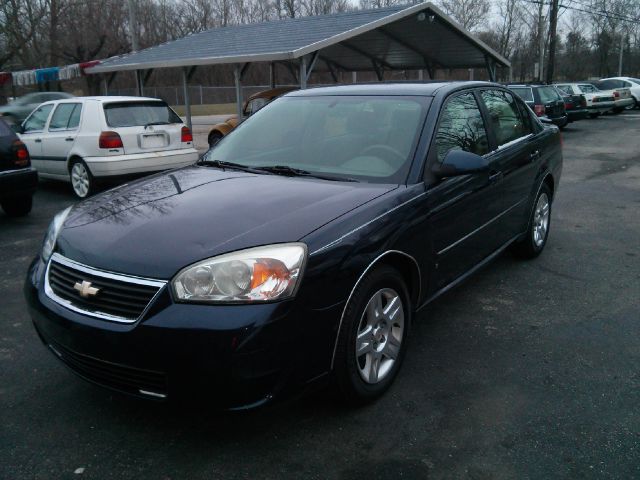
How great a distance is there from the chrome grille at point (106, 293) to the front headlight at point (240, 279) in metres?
0.13

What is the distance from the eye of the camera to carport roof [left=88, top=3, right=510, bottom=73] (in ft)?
45.3

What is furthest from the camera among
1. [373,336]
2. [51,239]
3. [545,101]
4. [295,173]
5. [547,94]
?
[547,94]

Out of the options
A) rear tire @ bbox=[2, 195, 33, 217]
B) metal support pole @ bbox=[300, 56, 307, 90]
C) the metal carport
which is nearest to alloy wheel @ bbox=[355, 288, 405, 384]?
rear tire @ bbox=[2, 195, 33, 217]

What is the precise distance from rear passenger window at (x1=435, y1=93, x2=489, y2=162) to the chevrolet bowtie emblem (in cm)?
A: 212

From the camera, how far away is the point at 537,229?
558 centimetres

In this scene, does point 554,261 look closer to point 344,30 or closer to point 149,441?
point 149,441

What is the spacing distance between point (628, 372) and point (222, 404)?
2399 mm

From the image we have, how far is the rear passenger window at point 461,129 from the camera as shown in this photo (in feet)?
12.2

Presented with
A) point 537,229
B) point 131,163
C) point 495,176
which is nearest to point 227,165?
point 495,176

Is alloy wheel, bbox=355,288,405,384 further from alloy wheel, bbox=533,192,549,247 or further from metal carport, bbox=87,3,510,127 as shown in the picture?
metal carport, bbox=87,3,510,127

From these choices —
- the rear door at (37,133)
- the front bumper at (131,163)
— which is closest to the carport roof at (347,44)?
the front bumper at (131,163)

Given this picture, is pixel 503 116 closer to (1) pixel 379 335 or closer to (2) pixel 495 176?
(2) pixel 495 176

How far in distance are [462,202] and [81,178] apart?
22.6 feet

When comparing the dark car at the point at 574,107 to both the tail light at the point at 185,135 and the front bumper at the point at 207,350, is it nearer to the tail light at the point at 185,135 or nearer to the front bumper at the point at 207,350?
the tail light at the point at 185,135
